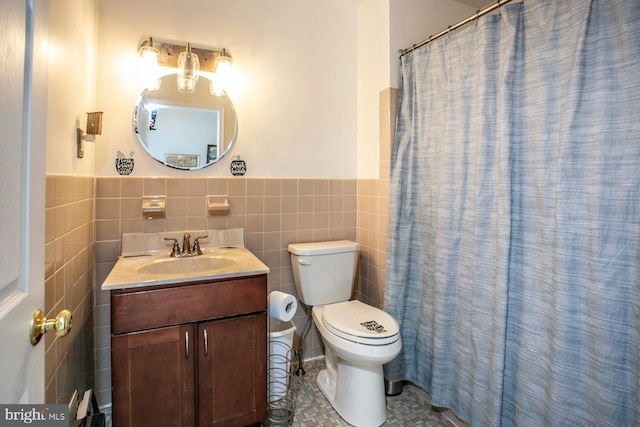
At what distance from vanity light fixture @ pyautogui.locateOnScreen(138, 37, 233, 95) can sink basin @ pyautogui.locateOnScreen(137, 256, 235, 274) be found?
95 cm

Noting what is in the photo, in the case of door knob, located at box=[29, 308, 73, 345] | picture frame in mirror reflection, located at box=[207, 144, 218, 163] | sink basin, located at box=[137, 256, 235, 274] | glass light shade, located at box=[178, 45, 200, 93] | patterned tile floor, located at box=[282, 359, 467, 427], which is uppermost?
glass light shade, located at box=[178, 45, 200, 93]

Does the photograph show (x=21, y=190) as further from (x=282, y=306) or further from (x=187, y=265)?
(x=282, y=306)

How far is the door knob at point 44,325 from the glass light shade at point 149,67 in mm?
1521

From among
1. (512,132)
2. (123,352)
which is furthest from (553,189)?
(123,352)

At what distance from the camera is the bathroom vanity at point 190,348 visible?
4.42 ft

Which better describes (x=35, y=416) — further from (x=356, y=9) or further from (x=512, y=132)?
A: (x=356, y=9)

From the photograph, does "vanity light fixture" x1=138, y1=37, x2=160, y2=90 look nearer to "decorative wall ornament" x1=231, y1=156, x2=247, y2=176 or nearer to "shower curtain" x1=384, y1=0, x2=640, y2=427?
"decorative wall ornament" x1=231, y1=156, x2=247, y2=176

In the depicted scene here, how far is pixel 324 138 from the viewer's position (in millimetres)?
2248

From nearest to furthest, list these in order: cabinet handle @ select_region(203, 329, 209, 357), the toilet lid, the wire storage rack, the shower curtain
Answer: the shower curtain, cabinet handle @ select_region(203, 329, 209, 357), the toilet lid, the wire storage rack

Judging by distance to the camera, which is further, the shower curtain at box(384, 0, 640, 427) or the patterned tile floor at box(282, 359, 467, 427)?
the patterned tile floor at box(282, 359, 467, 427)

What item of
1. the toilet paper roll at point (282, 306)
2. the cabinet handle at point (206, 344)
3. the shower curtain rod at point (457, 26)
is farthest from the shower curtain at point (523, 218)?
the cabinet handle at point (206, 344)

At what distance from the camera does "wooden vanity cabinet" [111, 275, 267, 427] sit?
1.35 metres

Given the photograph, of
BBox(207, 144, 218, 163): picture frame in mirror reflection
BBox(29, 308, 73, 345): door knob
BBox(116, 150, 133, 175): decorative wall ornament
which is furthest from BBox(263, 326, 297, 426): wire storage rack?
BBox(29, 308, 73, 345): door knob

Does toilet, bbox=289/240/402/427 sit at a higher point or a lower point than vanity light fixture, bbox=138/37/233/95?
lower
